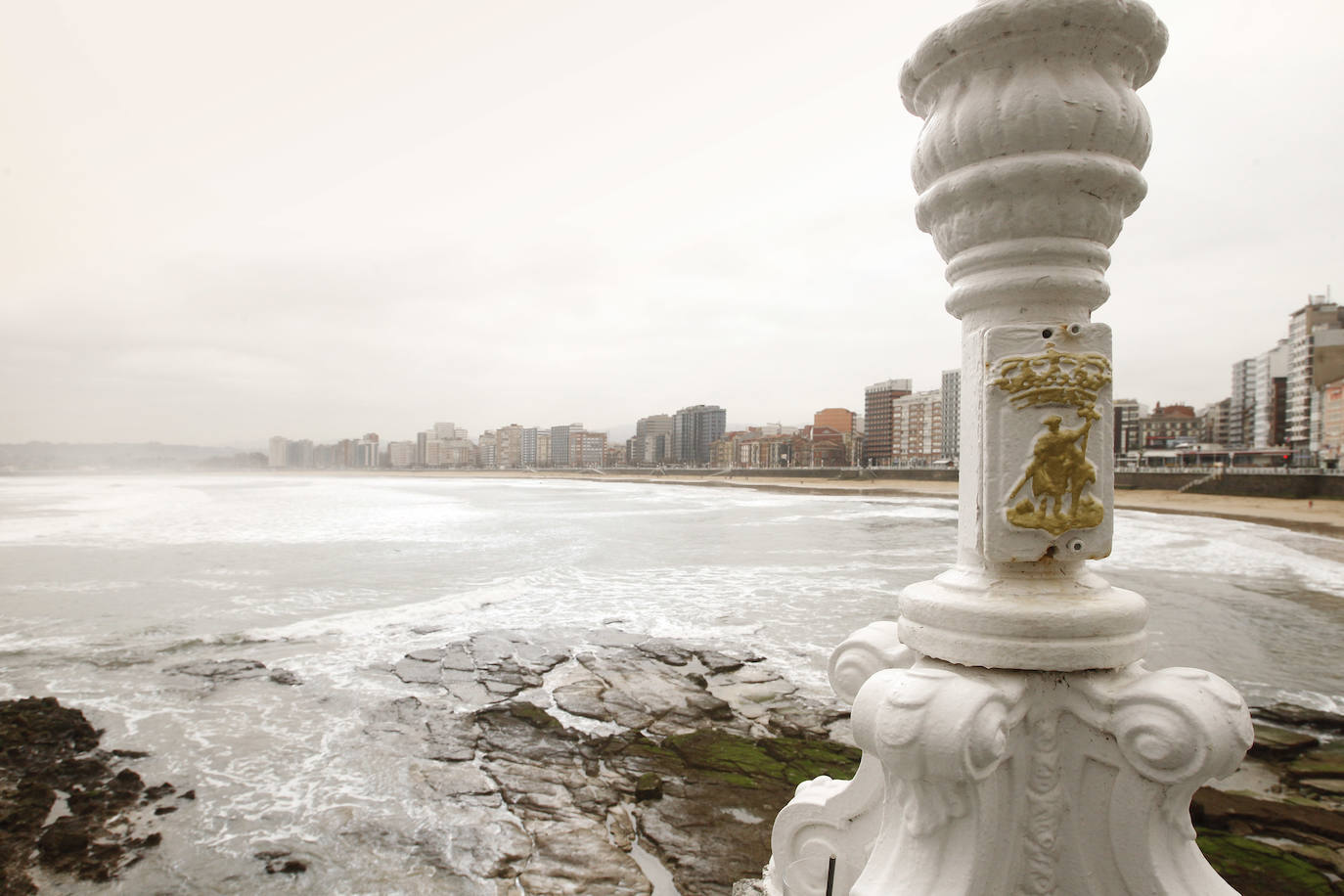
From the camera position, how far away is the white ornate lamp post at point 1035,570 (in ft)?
4.44

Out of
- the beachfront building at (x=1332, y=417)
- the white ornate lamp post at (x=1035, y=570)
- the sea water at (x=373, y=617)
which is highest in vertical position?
the beachfront building at (x=1332, y=417)

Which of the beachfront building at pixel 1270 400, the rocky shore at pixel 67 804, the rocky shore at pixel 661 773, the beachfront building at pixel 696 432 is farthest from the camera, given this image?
the beachfront building at pixel 696 432

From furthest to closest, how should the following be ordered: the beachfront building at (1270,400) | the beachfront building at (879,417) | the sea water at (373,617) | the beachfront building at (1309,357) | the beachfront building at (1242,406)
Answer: the beachfront building at (879,417) < the beachfront building at (1242,406) < the beachfront building at (1270,400) < the beachfront building at (1309,357) < the sea water at (373,617)

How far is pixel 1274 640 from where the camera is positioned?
8.28 m

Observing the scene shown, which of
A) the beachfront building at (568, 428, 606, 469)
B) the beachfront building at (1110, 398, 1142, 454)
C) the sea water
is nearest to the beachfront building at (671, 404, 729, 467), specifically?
the beachfront building at (568, 428, 606, 469)

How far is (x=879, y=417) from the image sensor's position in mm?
127438

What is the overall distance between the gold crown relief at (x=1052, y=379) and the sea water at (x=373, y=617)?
146 inches

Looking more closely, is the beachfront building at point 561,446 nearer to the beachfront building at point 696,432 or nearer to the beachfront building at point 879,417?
the beachfront building at point 696,432

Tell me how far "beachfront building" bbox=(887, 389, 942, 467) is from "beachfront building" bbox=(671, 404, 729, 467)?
43.4 meters

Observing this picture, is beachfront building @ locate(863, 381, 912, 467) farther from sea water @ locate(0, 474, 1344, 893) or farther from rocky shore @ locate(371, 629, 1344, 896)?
rocky shore @ locate(371, 629, 1344, 896)

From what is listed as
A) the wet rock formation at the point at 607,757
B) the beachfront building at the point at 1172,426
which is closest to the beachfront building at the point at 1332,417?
the beachfront building at the point at 1172,426

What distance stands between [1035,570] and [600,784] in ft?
12.7

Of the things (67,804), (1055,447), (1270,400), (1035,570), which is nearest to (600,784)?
(67,804)

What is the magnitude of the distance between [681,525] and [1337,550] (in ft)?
53.6
